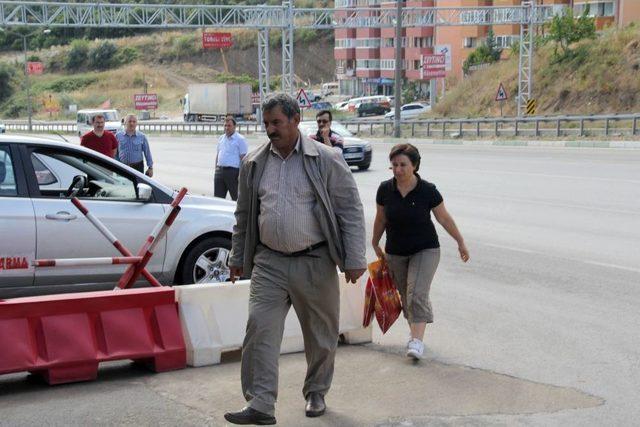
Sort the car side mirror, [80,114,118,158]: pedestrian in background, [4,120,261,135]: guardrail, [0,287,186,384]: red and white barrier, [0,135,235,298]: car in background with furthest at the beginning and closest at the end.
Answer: [4,120,261,135]: guardrail < [80,114,118,158]: pedestrian in background < the car side mirror < [0,135,235,298]: car in background < [0,287,186,384]: red and white barrier

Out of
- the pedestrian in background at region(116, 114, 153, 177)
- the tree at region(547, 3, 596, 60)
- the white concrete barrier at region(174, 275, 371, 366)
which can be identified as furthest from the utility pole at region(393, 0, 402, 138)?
the white concrete barrier at region(174, 275, 371, 366)

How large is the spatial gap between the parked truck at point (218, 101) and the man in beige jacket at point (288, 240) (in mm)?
75167

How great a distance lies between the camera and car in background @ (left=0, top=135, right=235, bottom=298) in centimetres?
847

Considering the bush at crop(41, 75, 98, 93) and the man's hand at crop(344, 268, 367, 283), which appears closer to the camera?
the man's hand at crop(344, 268, 367, 283)

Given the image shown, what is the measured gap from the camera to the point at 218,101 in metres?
82.2

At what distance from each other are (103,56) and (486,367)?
12291cm

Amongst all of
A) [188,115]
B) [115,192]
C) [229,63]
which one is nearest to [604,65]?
[188,115]

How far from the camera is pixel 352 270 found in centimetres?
578

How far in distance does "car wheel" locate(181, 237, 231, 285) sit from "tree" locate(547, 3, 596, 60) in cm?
5160

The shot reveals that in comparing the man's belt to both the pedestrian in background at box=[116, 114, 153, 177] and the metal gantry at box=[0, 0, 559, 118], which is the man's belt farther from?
the metal gantry at box=[0, 0, 559, 118]

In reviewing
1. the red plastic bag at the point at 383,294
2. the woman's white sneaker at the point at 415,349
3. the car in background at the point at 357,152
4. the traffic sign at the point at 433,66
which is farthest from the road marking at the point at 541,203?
the traffic sign at the point at 433,66

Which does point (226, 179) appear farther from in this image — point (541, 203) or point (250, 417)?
point (250, 417)

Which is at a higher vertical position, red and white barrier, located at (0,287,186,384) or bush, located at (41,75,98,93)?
bush, located at (41,75,98,93)

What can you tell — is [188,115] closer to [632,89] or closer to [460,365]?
[632,89]
